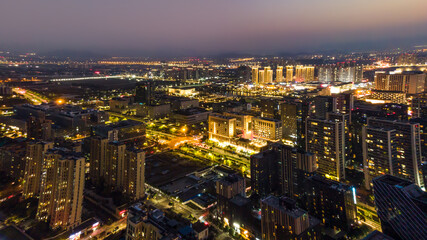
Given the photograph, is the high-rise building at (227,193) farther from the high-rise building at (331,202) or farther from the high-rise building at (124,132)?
the high-rise building at (124,132)

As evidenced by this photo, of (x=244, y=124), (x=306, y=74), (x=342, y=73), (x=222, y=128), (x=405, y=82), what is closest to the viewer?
(x=222, y=128)

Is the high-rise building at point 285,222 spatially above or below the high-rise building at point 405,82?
below

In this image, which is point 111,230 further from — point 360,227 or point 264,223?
point 360,227

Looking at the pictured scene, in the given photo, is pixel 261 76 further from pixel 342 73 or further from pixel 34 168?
pixel 34 168

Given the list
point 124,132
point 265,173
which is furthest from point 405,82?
point 124,132

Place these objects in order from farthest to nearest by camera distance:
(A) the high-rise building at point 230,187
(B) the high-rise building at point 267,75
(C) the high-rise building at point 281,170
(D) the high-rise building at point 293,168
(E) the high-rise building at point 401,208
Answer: (B) the high-rise building at point 267,75, (C) the high-rise building at point 281,170, (D) the high-rise building at point 293,168, (A) the high-rise building at point 230,187, (E) the high-rise building at point 401,208

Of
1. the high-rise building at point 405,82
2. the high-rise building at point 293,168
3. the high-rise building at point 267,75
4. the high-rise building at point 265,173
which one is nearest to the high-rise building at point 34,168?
the high-rise building at point 265,173
